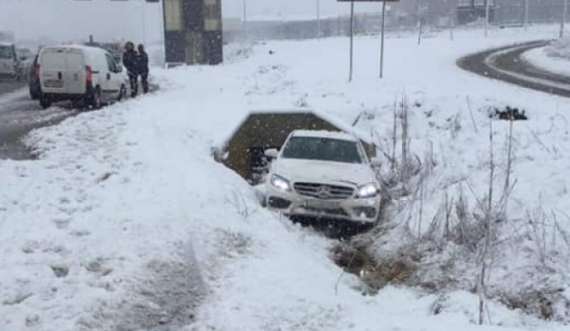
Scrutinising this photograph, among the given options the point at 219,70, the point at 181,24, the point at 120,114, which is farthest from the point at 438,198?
the point at 181,24

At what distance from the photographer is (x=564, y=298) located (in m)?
7.06

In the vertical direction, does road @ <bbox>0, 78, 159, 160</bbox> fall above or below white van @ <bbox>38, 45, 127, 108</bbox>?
below

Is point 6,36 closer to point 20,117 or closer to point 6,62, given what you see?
point 6,62

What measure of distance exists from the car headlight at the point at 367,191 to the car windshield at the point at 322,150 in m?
1.01

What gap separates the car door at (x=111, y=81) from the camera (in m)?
20.1

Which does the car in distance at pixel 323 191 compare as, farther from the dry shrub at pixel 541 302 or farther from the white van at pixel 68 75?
the white van at pixel 68 75

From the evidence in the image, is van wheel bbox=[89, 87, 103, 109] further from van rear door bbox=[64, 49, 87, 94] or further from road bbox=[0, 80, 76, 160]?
road bbox=[0, 80, 76, 160]

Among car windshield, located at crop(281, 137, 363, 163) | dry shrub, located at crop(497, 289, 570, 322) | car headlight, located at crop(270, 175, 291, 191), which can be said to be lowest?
dry shrub, located at crop(497, 289, 570, 322)

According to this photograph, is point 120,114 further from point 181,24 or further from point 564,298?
point 181,24

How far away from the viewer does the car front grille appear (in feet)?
33.1

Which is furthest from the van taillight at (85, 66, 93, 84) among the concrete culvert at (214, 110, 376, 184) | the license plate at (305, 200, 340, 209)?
the license plate at (305, 200, 340, 209)

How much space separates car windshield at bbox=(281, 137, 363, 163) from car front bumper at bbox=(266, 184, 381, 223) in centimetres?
127

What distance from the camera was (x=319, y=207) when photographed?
10039 millimetres

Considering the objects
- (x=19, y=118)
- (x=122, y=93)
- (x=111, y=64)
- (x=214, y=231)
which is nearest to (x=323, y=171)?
(x=214, y=231)
